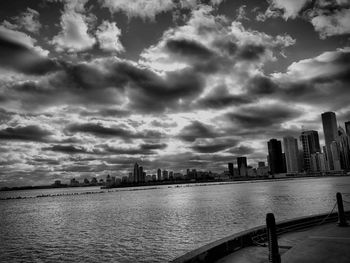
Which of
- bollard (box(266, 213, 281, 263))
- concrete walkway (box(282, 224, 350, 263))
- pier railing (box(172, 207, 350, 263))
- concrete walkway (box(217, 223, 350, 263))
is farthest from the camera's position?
pier railing (box(172, 207, 350, 263))

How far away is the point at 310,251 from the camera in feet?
34.1

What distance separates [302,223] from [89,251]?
18.8 meters

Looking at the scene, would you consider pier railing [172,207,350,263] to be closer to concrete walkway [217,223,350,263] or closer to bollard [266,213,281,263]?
concrete walkway [217,223,350,263]

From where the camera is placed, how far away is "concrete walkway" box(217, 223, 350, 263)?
9.53 metres

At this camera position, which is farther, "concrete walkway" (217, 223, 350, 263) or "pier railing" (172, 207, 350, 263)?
"pier railing" (172, 207, 350, 263)

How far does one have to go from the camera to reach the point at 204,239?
2823cm

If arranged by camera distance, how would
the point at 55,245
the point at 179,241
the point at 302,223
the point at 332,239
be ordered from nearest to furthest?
the point at 332,239
the point at 302,223
the point at 179,241
the point at 55,245

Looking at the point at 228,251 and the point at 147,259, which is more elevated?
the point at 228,251

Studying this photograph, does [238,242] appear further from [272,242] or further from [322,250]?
[272,242]

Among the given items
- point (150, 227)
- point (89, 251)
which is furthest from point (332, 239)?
point (150, 227)

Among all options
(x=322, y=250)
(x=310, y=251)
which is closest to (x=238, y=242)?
(x=310, y=251)

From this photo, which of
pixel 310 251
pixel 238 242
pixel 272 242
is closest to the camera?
pixel 272 242

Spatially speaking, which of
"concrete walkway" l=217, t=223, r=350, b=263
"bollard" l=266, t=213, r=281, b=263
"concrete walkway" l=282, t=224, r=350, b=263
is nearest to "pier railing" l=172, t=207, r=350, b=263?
"concrete walkway" l=217, t=223, r=350, b=263

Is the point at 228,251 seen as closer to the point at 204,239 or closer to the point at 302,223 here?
the point at 302,223
